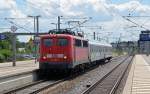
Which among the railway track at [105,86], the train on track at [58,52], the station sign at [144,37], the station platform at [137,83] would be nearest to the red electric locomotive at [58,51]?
the train on track at [58,52]

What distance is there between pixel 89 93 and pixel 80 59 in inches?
494

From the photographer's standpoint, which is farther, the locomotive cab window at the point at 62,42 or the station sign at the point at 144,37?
the station sign at the point at 144,37

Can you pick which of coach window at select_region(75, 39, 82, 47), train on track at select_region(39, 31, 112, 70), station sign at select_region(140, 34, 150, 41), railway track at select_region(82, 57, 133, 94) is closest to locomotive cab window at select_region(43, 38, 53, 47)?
train on track at select_region(39, 31, 112, 70)

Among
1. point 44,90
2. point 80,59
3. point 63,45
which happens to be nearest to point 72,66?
point 63,45

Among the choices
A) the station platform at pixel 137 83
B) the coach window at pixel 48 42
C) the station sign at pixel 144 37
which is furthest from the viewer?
the station sign at pixel 144 37

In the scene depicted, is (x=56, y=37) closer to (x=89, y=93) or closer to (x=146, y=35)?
(x=89, y=93)

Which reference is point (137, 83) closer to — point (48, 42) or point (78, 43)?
point (48, 42)

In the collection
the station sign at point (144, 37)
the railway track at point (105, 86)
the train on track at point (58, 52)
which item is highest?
the station sign at point (144, 37)

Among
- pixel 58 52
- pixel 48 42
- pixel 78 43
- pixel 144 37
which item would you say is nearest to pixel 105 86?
pixel 58 52

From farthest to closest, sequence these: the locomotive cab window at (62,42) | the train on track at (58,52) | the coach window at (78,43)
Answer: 1. the coach window at (78,43)
2. the locomotive cab window at (62,42)
3. the train on track at (58,52)

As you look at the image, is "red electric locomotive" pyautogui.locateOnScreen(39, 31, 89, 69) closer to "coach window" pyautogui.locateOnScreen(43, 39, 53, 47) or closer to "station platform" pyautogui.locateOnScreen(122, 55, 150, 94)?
"coach window" pyautogui.locateOnScreen(43, 39, 53, 47)

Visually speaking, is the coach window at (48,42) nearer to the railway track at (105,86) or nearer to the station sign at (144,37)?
the railway track at (105,86)

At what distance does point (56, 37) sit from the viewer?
31.3 metres

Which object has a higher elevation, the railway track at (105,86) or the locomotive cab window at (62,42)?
the locomotive cab window at (62,42)
